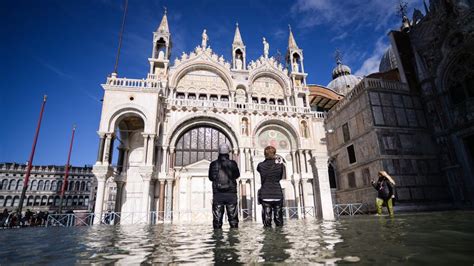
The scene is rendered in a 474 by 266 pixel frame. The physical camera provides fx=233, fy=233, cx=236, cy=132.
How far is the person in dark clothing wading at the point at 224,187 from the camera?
5.30m

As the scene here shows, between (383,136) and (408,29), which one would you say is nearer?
(383,136)

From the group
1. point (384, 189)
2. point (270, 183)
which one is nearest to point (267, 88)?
point (384, 189)

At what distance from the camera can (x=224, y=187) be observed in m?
5.25

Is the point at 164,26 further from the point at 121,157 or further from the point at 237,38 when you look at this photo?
the point at 121,157

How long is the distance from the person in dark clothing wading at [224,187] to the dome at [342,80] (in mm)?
39071

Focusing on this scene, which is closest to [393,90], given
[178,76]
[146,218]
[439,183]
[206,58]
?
[439,183]

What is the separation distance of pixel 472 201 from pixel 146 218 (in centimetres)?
2097

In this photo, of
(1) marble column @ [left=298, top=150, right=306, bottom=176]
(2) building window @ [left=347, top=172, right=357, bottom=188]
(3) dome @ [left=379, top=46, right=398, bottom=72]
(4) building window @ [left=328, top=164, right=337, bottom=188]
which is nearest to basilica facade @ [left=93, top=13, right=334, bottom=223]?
(1) marble column @ [left=298, top=150, right=306, bottom=176]

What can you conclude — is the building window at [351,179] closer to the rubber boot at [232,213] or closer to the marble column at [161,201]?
the marble column at [161,201]

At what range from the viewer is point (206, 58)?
2142cm

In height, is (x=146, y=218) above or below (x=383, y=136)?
below

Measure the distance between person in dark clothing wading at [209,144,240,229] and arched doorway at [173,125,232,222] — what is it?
1187 cm

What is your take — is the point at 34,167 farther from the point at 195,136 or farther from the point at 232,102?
the point at 232,102

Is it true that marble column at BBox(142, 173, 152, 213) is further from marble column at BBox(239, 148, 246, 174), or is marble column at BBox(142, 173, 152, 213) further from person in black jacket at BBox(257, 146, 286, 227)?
person in black jacket at BBox(257, 146, 286, 227)
